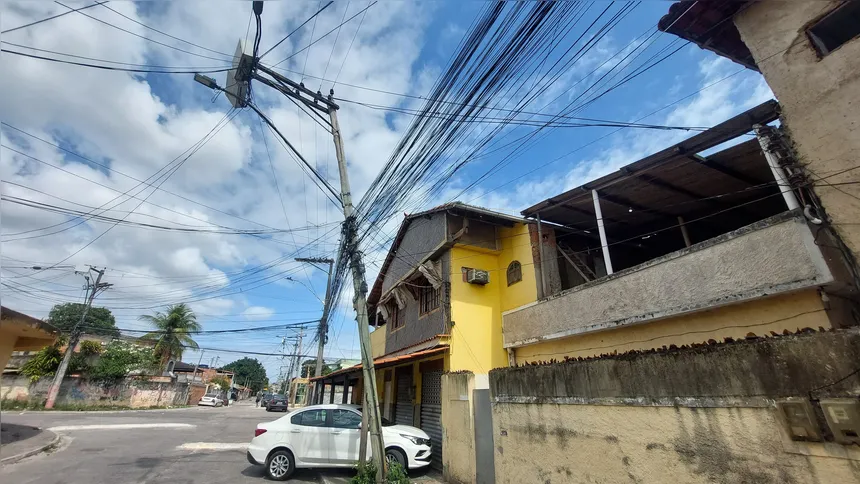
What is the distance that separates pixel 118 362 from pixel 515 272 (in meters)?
30.5

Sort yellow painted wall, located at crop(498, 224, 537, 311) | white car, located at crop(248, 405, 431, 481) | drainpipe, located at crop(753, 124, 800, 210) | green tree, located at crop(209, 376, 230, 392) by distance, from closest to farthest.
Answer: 1. drainpipe, located at crop(753, 124, 800, 210)
2. white car, located at crop(248, 405, 431, 481)
3. yellow painted wall, located at crop(498, 224, 537, 311)
4. green tree, located at crop(209, 376, 230, 392)

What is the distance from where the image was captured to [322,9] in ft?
18.7

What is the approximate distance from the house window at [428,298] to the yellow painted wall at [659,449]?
20.3 ft

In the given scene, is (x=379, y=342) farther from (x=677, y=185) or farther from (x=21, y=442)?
(x=677, y=185)

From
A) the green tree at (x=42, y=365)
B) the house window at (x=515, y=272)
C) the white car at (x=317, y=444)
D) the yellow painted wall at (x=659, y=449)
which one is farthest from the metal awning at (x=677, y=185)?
the green tree at (x=42, y=365)

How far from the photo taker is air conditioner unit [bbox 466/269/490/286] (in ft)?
34.7

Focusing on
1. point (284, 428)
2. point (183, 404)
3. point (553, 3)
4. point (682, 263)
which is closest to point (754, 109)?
point (682, 263)

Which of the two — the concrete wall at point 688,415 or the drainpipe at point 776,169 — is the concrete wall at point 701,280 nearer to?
the drainpipe at point 776,169

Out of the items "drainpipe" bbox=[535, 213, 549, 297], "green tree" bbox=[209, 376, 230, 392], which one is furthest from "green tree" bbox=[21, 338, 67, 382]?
"green tree" bbox=[209, 376, 230, 392]

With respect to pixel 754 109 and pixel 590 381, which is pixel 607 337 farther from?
pixel 754 109

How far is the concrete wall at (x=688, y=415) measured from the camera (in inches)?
108

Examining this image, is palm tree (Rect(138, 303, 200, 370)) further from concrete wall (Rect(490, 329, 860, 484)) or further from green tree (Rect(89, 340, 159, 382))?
concrete wall (Rect(490, 329, 860, 484))

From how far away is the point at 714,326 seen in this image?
5.82 meters

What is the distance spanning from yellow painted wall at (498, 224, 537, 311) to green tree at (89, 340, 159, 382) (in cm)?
2974
